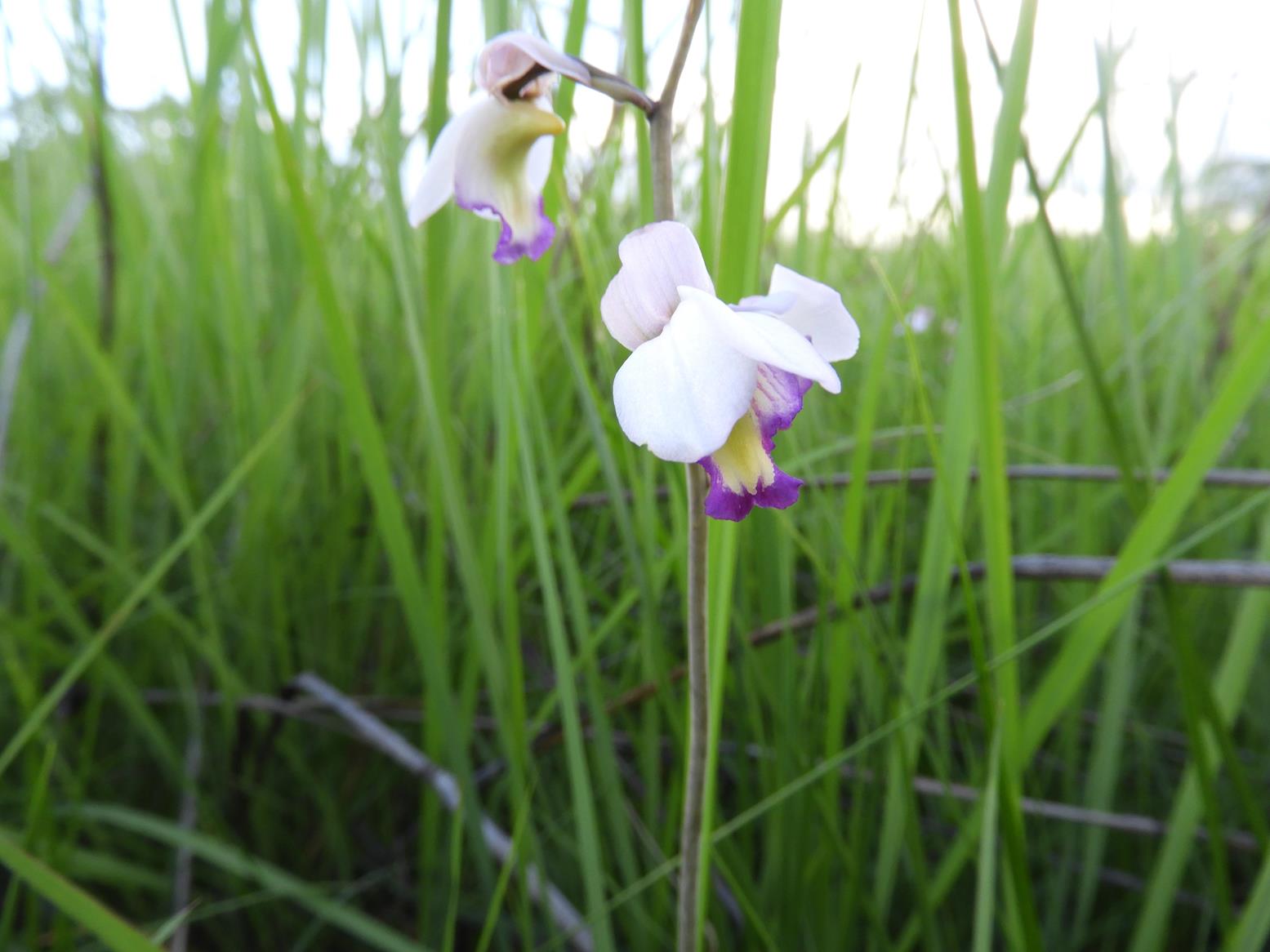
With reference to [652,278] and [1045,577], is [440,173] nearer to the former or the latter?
[652,278]

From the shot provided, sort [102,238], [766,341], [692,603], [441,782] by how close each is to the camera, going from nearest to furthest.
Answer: [766,341], [692,603], [441,782], [102,238]

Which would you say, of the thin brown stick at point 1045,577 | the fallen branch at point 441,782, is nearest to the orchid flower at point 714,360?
the thin brown stick at point 1045,577

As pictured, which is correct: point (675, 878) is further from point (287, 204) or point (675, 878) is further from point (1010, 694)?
point (287, 204)

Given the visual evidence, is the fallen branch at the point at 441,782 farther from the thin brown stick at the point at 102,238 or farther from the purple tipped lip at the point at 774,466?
the thin brown stick at the point at 102,238

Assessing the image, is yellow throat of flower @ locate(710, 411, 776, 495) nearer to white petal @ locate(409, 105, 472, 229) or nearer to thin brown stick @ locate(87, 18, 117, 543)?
white petal @ locate(409, 105, 472, 229)

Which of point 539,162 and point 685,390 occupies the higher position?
point 539,162

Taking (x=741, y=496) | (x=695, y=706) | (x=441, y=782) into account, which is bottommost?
(x=441, y=782)

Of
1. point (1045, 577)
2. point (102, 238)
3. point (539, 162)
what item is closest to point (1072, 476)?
point (1045, 577)
